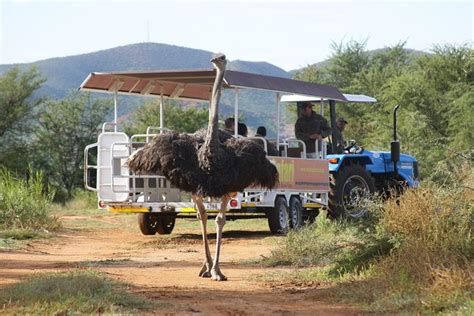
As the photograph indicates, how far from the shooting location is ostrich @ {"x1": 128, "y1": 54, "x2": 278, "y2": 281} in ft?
36.9

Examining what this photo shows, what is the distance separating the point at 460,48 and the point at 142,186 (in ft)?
56.5

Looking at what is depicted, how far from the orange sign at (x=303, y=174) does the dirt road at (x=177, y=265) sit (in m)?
1.03

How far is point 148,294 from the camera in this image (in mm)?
9680

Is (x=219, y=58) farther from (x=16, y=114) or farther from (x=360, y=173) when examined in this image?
(x=16, y=114)

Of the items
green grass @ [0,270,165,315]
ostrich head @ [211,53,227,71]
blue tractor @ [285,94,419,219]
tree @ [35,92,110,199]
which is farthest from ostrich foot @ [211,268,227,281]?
tree @ [35,92,110,199]

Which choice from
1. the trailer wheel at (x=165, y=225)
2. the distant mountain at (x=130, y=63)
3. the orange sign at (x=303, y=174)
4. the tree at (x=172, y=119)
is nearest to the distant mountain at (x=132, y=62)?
the distant mountain at (x=130, y=63)

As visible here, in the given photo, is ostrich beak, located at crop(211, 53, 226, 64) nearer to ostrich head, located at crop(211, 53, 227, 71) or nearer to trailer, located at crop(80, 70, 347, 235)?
ostrich head, located at crop(211, 53, 227, 71)

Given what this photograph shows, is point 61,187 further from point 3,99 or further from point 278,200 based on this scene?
point 278,200

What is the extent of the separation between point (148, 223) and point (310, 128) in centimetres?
335

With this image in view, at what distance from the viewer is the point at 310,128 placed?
1789 cm

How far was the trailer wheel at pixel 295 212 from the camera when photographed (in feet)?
57.5

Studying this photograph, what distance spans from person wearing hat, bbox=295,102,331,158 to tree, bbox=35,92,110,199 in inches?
741

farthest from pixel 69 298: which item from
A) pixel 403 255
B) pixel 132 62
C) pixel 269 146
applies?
pixel 132 62

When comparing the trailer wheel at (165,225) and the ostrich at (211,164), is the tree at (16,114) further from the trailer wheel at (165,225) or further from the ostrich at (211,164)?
the ostrich at (211,164)
